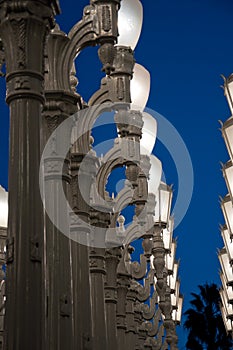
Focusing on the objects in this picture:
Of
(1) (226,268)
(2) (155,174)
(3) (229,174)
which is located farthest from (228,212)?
(1) (226,268)

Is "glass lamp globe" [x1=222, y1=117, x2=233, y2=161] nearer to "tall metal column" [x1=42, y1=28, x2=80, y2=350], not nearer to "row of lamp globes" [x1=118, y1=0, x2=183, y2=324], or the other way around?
"row of lamp globes" [x1=118, y1=0, x2=183, y2=324]

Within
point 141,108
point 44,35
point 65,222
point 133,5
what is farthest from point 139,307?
point 44,35

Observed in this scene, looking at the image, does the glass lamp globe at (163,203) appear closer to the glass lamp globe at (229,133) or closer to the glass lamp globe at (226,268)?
the glass lamp globe at (226,268)

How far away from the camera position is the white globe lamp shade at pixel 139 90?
11.6 m

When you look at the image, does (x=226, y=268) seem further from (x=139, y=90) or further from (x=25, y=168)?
(x=25, y=168)

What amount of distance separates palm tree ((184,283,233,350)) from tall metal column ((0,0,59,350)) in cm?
5084

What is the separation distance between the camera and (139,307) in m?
22.9

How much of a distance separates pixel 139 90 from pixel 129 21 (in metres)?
1.38

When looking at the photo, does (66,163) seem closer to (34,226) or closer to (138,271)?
(34,226)

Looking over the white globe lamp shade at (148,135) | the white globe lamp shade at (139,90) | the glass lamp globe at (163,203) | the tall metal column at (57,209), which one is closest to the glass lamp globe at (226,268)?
the glass lamp globe at (163,203)

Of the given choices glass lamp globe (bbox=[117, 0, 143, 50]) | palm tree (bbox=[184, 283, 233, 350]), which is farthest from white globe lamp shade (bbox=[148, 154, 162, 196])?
palm tree (bbox=[184, 283, 233, 350])

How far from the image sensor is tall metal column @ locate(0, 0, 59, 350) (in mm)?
6055

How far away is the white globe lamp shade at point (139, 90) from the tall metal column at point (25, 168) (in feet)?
14.1

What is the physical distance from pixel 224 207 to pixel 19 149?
10923 mm
